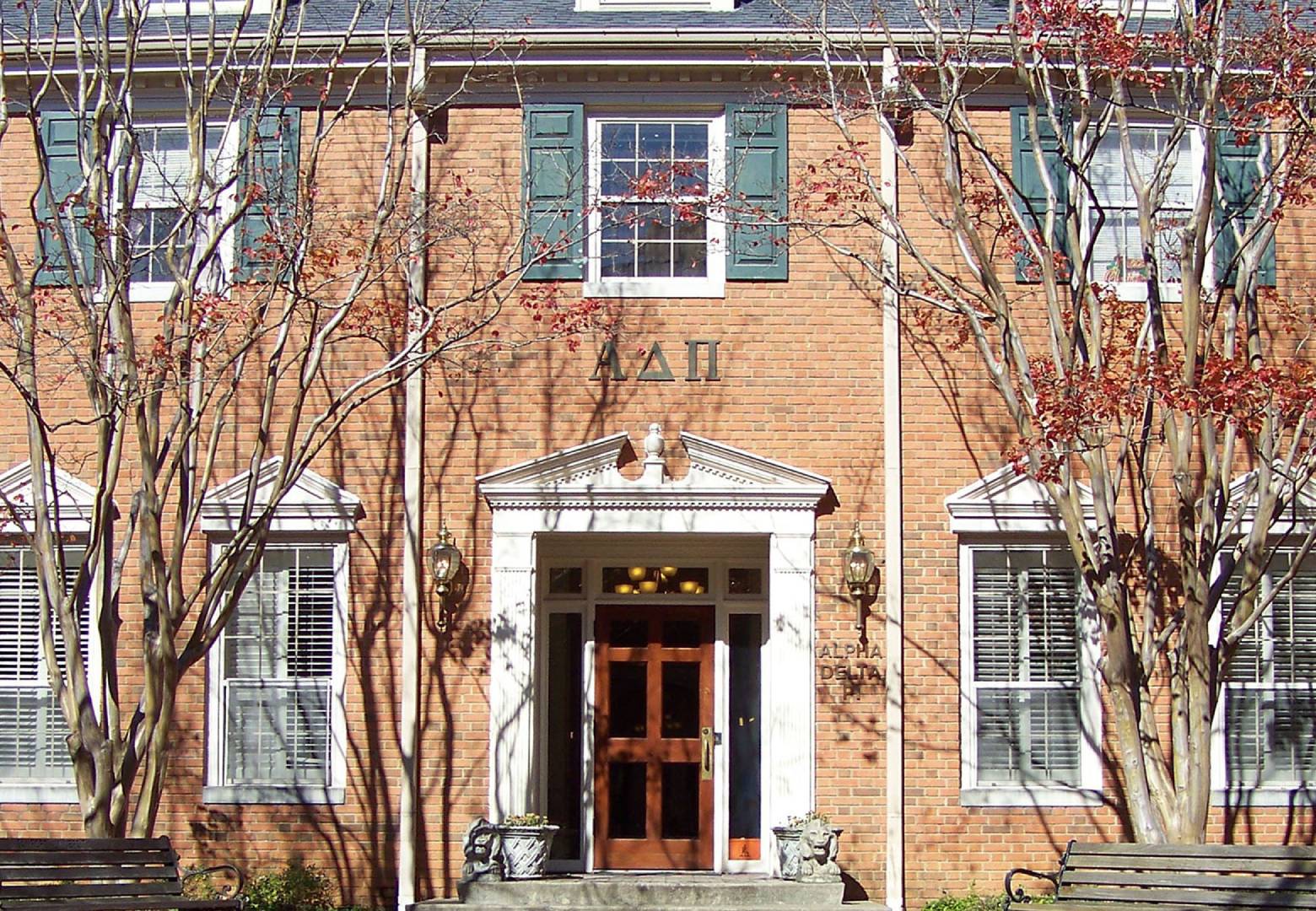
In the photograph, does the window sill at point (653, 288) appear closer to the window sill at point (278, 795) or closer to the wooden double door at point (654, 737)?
the wooden double door at point (654, 737)

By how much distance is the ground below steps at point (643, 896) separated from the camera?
12.6 meters

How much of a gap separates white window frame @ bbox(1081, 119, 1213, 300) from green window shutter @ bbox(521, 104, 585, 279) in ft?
13.6

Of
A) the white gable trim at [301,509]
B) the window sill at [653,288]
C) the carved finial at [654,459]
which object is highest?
the window sill at [653,288]

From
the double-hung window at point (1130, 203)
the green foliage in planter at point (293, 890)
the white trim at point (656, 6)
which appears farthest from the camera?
the white trim at point (656, 6)

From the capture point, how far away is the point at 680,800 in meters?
14.2

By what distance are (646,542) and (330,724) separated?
3.00m

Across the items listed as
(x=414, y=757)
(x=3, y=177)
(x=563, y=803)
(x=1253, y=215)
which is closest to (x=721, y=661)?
(x=563, y=803)

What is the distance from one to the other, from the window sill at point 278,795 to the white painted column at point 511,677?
1.28 metres

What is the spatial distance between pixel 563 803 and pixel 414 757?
1.54 meters

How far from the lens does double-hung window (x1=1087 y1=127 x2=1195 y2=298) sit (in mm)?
13828

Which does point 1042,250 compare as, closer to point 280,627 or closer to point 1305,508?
point 1305,508

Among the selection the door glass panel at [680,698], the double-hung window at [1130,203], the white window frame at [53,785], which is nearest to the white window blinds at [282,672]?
the white window frame at [53,785]

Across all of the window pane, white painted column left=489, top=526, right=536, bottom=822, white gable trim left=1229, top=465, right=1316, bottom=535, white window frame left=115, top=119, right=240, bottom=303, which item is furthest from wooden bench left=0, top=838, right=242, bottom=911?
white gable trim left=1229, top=465, right=1316, bottom=535

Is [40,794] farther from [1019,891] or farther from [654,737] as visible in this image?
[1019,891]
